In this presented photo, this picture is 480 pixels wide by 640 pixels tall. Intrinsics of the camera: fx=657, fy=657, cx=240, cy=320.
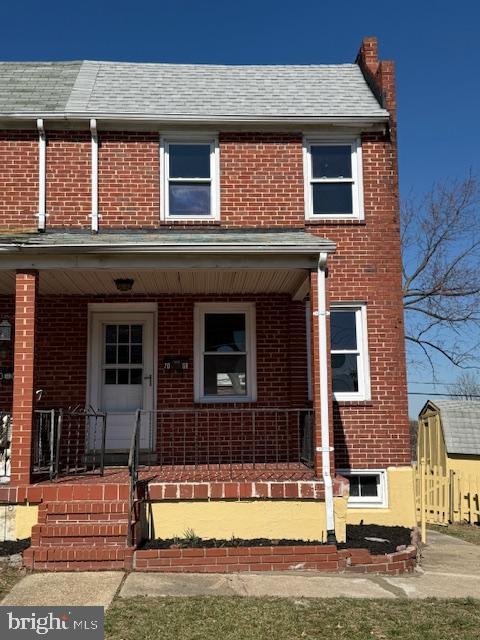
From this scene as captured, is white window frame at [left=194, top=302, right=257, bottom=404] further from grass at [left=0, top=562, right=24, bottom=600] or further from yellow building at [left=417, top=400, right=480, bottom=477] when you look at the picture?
yellow building at [left=417, top=400, right=480, bottom=477]

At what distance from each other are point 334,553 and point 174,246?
12.9 feet

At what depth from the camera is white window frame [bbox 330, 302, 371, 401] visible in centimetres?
995

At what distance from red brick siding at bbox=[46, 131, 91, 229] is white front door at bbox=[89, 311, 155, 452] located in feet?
5.08

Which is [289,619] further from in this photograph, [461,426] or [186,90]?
[461,426]

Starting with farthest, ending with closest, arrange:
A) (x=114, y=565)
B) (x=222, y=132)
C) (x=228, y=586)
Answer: (x=222, y=132), (x=114, y=565), (x=228, y=586)

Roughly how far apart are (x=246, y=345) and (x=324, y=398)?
2.53m

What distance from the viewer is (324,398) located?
7875 millimetres

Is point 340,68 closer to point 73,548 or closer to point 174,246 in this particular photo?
point 174,246

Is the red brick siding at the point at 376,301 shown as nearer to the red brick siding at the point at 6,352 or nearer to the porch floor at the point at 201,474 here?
the porch floor at the point at 201,474

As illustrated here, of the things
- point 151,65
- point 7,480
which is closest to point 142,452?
point 7,480

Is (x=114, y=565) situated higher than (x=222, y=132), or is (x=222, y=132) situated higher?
(x=222, y=132)

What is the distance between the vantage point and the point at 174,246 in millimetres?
7926

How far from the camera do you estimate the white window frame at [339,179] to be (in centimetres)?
1033

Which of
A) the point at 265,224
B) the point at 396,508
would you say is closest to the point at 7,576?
the point at 396,508
